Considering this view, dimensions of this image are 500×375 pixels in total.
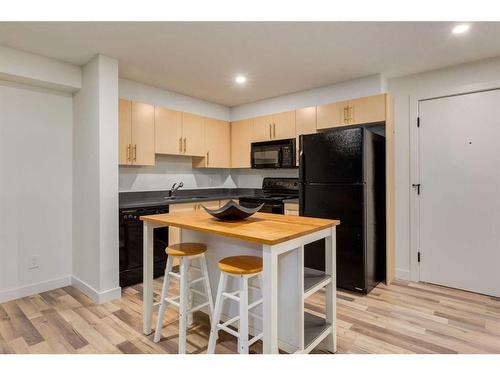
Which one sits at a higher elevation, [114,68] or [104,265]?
[114,68]

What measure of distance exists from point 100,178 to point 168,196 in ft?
4.79

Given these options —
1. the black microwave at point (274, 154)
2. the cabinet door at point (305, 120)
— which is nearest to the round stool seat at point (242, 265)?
the black microwave at point (274, 154)

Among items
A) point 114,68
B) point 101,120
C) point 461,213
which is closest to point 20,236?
point 101,120

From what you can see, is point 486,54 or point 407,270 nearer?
point 486,54

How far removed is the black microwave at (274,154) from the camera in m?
3.86

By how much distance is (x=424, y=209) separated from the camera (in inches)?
124

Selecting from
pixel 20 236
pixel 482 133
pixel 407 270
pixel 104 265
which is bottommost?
pixel 407 270

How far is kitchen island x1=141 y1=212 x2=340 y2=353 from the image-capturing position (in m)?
1.43

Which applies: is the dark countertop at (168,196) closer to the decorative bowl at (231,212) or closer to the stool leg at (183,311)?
the stool leg at (183,311)

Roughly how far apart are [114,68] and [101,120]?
539 millimetres

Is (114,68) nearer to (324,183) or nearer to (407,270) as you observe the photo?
(324,183)

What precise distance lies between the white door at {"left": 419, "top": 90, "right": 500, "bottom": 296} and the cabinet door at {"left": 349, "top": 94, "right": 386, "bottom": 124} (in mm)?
445
